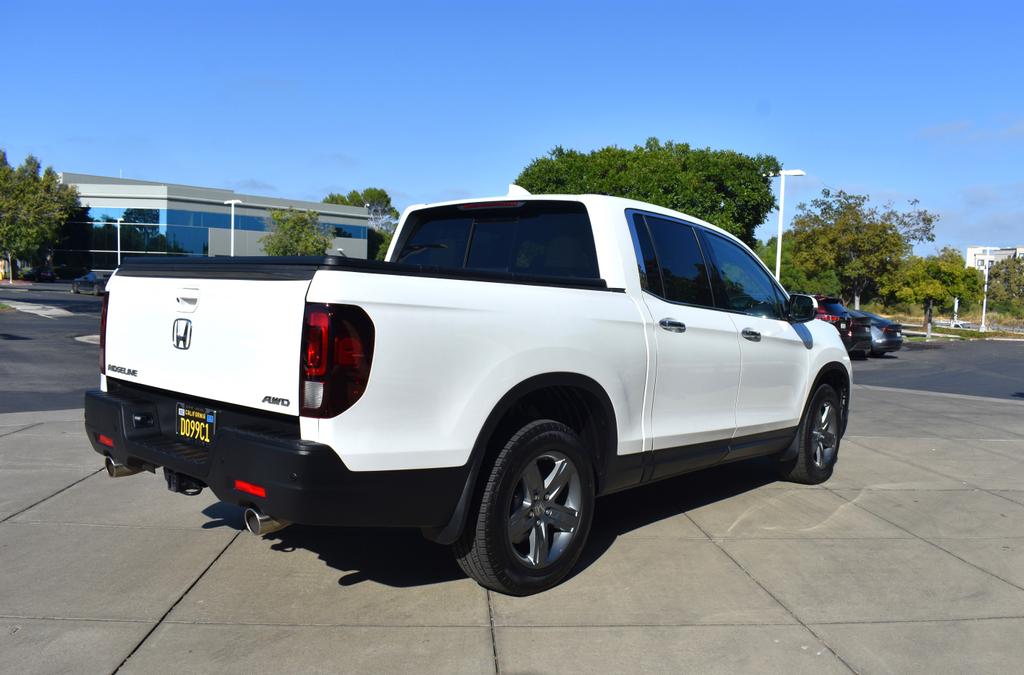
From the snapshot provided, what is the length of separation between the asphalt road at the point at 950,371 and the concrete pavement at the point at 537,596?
1053cm

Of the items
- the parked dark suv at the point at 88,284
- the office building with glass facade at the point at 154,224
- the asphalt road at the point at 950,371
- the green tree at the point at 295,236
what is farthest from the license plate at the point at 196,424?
the office building with glass facade at the point at 154,224

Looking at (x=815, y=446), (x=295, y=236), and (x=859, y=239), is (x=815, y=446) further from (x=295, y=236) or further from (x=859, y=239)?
(x=295, y=236)

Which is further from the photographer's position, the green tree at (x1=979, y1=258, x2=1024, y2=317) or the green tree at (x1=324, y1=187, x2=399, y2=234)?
the green tree at (x1=324, y1=187, x2=399, y2=234)

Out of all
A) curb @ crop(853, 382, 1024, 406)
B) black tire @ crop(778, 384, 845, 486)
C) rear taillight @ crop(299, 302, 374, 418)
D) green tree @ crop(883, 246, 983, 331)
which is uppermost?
green tree @ crop(883, 246, 983, 331)

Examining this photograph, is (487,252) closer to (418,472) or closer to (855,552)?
(418,472)

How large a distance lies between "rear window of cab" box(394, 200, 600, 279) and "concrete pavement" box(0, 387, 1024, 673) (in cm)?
169

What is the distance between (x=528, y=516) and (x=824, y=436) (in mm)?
3646

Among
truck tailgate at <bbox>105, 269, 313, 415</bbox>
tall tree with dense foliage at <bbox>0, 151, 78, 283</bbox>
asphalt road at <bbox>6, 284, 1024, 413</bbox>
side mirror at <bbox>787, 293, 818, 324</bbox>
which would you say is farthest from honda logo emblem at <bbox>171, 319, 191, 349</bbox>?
tall tree with dense foliage at <bbox>0, 151, 78, 283</bbox>

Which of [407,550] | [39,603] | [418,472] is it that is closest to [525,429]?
[418,472]

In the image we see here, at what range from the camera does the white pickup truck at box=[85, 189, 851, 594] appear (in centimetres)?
316

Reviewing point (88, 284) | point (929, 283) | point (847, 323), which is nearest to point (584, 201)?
point (847, 323)

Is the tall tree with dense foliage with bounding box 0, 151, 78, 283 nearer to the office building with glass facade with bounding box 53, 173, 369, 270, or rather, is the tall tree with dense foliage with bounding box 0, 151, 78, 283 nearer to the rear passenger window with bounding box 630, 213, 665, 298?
the office building with glass facade with bounding box 53, 173, 369, 270

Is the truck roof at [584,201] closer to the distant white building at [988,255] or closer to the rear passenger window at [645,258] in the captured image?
the rear passenger window at [645,258]

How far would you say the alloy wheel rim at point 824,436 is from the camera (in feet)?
21.4
